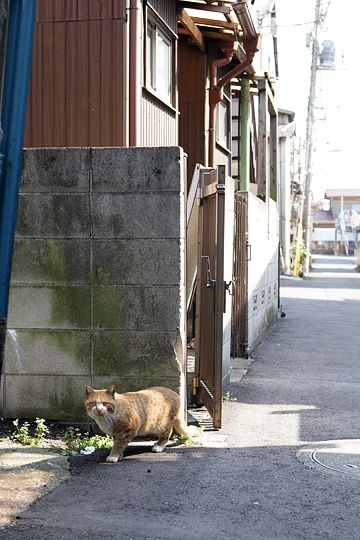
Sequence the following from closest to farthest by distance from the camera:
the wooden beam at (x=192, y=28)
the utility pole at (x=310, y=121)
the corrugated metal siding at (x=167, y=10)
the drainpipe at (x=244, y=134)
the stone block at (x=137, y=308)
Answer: the stone block at (x=137, y=308) → the corrugated metal siding at (x=167, y=10) → the wooden beam at (x=192, y=28) → the drainpipe at (x=244, y=134) → the utility pole at (x=310, y=121)

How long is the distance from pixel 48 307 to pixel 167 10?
16.1ft

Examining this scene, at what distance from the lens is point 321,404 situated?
8484mm

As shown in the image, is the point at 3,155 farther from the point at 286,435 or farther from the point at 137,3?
the point at 137,3

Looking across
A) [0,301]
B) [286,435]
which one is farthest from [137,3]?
[0,301]

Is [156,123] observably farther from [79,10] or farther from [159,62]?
[79,10]

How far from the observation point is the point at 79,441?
646 centimetres

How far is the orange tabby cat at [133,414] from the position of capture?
5906mm

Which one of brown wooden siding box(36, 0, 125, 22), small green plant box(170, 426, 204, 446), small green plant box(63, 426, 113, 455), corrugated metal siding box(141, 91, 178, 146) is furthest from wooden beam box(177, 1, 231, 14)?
small green plant box(63, 426, 113, 455)

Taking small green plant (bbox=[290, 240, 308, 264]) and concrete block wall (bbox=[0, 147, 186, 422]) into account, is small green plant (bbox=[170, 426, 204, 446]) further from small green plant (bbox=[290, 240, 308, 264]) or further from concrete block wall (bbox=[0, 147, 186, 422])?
small green plant (bbox=[290, 240, 308, 264])

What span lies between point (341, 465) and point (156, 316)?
1920mm

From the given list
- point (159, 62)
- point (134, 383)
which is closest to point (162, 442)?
→ point (134, 383)

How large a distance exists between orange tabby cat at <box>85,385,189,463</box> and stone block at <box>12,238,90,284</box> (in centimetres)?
115

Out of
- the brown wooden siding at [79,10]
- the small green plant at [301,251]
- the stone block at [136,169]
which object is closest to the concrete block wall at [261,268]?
the brown wooden siding at [79,10]

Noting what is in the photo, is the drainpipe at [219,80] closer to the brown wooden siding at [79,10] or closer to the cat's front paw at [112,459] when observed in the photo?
the brown wooden siding at [79,10]
